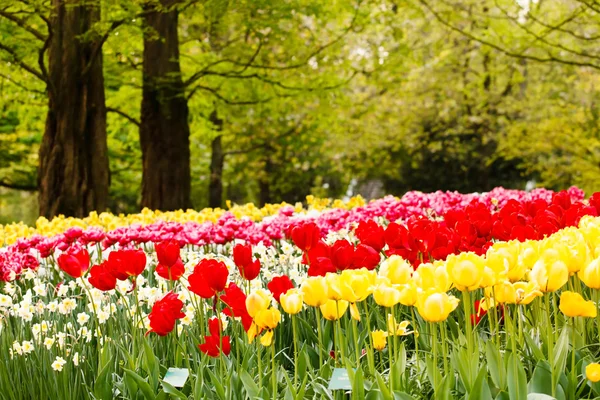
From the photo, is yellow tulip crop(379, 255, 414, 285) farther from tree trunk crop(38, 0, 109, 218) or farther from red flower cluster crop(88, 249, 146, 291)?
tree trunk crop(38, 0, 109, 218)

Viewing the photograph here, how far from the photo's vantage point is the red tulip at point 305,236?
142 inches

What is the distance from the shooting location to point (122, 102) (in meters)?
14.8

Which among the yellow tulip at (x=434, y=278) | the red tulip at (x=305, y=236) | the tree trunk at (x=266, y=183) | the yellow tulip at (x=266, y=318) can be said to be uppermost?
the tree trunk at (x=266, y=183)

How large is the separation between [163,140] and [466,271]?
10528 millimetres

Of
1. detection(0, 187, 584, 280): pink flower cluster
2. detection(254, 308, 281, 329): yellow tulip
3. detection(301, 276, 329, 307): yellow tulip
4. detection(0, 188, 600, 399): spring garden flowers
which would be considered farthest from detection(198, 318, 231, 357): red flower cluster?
detection(0, 187, 584, 280): pink flower cluster

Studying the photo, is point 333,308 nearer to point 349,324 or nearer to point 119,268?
point 349,324

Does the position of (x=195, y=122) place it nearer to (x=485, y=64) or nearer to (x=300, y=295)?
(x=485, y=64)

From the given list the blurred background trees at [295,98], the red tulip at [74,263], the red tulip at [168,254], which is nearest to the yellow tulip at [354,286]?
the red tulip at [168,254]

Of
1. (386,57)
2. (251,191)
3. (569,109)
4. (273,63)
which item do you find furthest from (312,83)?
(251,191)

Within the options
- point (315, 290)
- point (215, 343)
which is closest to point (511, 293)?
point (315, 290)

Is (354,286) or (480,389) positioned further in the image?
(354,286)

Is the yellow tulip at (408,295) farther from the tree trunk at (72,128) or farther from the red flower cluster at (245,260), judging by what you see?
the tree trunk at (72,128)

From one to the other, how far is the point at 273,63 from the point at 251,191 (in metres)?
14.9

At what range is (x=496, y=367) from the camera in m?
2.63
